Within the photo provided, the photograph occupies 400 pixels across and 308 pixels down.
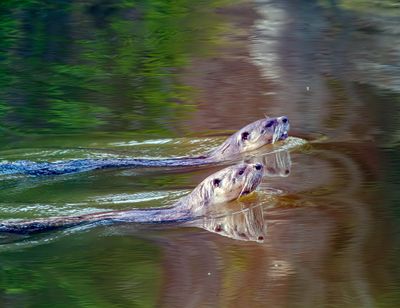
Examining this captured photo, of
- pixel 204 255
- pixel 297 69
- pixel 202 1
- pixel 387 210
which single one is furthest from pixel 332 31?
pixel 204 255

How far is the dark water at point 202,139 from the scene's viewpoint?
6.52 metres

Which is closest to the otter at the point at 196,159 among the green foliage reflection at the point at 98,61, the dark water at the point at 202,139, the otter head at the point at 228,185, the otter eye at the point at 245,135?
the otter eye at the point at 245,135

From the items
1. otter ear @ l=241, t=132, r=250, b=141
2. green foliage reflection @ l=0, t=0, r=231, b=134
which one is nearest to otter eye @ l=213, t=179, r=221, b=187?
otter ear @ l=241, t=132, r=250, b=141

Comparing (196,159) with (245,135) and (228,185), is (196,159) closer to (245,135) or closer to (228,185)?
(245,135)

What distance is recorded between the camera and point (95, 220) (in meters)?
7.76

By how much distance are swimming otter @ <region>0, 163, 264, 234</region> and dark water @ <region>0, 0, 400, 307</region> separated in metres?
0.11

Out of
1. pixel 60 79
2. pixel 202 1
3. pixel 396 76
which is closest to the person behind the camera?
pixel 396 76

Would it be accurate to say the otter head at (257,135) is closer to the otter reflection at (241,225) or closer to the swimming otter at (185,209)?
the swimming otter at (185,209)

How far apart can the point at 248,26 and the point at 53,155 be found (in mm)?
6710

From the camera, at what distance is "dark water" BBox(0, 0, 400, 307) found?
6520mm

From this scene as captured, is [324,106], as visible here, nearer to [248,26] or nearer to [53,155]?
[53,155]

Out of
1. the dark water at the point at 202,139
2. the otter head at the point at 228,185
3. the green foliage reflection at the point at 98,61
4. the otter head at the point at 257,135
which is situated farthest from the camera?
the green foliage reflection at the point at 98,61

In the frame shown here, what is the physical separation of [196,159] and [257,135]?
850 mm

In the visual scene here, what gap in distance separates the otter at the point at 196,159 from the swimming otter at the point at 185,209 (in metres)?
1.27
